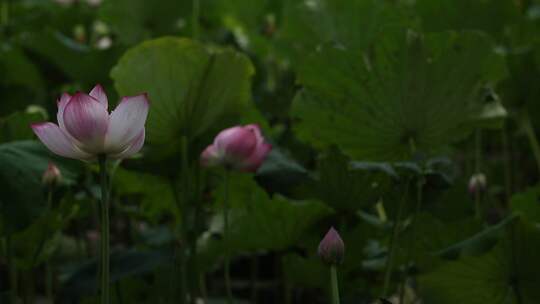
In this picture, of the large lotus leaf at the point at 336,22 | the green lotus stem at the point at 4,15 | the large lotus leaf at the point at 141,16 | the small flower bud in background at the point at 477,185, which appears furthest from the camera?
the green lotus stem at the point at 4,15

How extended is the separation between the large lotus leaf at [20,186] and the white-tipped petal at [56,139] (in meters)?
0.19

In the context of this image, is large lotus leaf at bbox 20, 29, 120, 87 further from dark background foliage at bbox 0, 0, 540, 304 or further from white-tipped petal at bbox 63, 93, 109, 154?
white-tipped petal at bbox 63, 93, 109, 154

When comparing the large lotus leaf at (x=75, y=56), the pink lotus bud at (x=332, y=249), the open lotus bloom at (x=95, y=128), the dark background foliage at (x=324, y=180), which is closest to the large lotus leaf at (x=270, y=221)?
the dark background foliage at (x=324, y=180)

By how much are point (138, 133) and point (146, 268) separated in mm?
418

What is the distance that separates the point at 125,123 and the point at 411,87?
501mm

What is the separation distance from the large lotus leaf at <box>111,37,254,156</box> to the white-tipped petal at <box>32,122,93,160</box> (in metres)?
0.32

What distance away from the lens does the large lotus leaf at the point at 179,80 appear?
1.20m

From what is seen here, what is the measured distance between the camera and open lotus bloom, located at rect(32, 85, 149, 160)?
85 centimetres

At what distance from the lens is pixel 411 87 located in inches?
48.8

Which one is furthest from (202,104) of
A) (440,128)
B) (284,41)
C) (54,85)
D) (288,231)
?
(54,85)

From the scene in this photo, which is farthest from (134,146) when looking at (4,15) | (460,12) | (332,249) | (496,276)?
(4,15)

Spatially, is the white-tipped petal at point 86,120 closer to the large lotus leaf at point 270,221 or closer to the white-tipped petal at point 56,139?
the white-tipped petal at point 56,139

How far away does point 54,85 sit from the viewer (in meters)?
1.93

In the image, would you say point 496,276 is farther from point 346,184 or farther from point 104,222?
point 104,222
